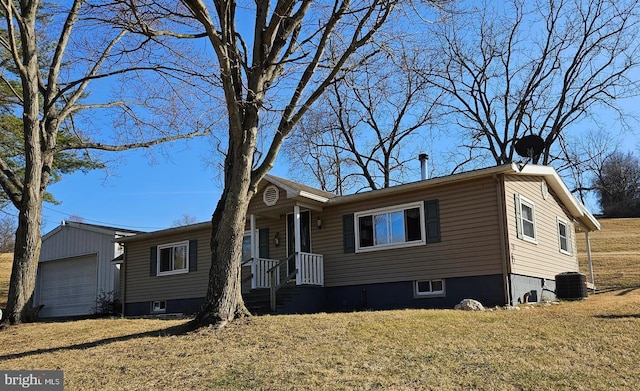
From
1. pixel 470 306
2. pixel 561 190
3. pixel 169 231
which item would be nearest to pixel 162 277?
pixel 169 231

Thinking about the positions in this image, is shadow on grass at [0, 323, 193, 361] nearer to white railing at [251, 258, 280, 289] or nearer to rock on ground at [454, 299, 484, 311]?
white railing at [251, 258, 280, 289]

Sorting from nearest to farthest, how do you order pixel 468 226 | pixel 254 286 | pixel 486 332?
pixel 486 332, pixel 468 226, pixel 254 286

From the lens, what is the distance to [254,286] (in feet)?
46.5

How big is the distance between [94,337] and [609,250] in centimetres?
2668

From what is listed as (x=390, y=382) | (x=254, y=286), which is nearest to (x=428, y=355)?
(x=390, y=382)

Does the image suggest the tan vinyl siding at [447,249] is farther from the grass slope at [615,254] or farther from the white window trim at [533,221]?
the grass slope at [615,254]

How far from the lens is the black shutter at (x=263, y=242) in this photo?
1560 cm

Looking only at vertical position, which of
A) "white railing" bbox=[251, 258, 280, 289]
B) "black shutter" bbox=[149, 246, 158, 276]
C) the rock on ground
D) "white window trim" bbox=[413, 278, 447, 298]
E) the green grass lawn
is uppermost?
"black shutter" bbox=[149, 246, 158, 276]

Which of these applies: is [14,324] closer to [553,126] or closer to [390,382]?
[390,382]

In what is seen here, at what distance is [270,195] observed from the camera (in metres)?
14.5

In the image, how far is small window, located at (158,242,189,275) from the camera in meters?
17.5

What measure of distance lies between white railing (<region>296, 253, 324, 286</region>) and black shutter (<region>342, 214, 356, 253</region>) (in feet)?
2.54

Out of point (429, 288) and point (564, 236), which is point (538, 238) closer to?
point (429, 288)

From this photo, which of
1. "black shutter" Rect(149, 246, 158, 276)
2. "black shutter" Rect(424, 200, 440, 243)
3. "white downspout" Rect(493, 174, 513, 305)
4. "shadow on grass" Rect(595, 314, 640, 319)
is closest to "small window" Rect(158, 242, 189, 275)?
"black shutter" Rect(149, 246, 158, 276)
